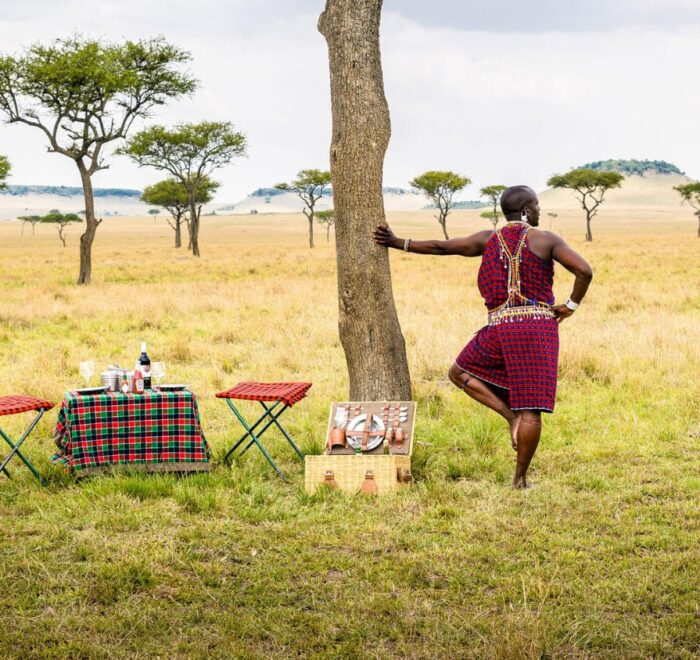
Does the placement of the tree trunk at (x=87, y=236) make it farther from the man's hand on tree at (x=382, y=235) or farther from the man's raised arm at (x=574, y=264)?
the man's raised arm at (x=574, y=264)

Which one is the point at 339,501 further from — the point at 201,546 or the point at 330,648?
the point at 330,648

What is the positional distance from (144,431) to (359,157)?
8.50 feet

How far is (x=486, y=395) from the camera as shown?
5930mm

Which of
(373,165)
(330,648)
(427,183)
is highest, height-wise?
(427,183)

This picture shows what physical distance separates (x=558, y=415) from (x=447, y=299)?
9.71 metres

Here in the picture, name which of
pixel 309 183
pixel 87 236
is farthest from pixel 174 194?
pixel 87 236

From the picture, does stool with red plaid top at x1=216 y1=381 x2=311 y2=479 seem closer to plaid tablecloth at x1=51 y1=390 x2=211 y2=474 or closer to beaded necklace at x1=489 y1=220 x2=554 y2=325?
plaid tablecloth at x1=51 y1=390 x2=211 y2=474

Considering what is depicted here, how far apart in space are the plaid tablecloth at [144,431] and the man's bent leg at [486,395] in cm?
196

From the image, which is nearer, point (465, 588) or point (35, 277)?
point (465, 588)

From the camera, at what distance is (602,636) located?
372 centimetres

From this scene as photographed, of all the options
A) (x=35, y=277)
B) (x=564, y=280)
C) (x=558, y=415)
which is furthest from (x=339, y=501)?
(x=35, y=277)

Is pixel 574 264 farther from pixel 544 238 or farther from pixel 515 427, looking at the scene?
pixel 515 427

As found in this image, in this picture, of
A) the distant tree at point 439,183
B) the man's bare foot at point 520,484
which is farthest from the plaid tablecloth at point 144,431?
the distant tree at point 439,183

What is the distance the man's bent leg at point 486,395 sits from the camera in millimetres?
5816
